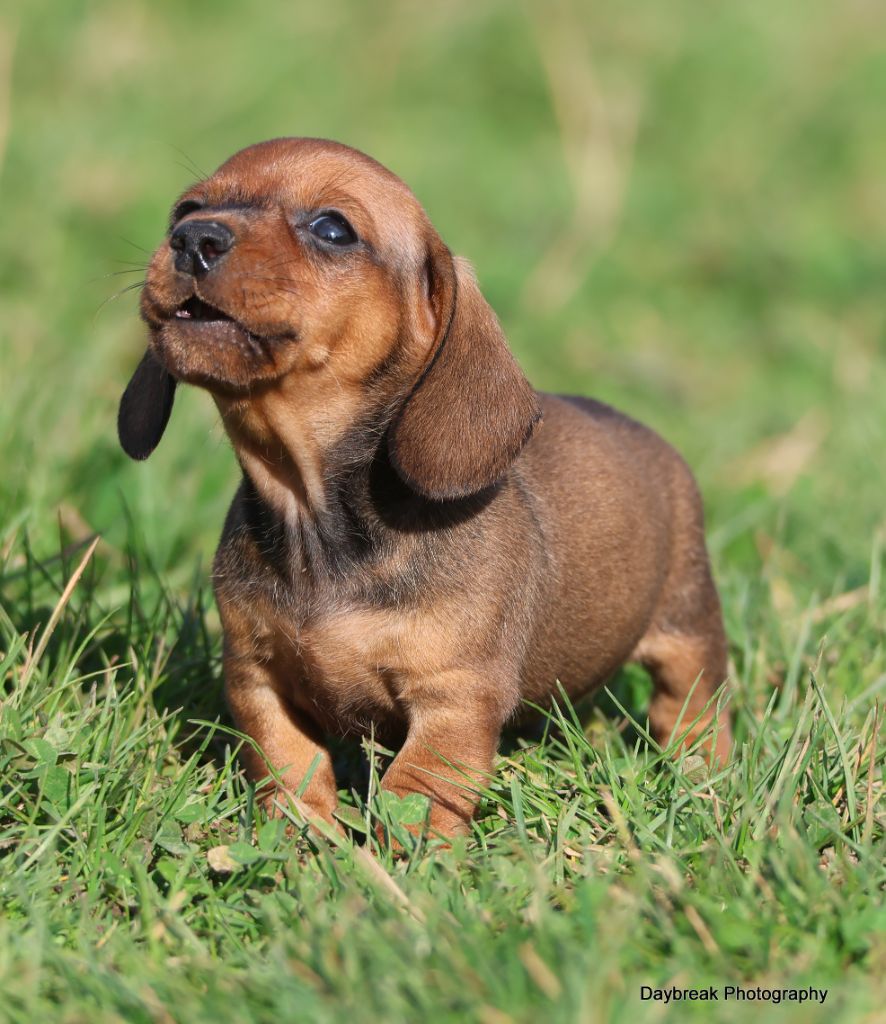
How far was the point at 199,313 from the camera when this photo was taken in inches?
138

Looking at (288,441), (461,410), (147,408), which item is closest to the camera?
(461,410)

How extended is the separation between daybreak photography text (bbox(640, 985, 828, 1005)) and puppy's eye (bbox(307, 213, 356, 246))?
1973 mm

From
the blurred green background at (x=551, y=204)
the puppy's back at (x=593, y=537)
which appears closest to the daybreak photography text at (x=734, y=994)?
the puppy's back at (x=593, y=537)

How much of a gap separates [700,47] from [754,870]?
36.6ft

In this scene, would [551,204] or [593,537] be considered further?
[551,204]

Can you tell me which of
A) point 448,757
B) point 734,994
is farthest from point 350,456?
point 734,994

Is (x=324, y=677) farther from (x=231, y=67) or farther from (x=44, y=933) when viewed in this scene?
(x=231, y=67)

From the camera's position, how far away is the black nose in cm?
339

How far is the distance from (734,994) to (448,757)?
3.53 feet

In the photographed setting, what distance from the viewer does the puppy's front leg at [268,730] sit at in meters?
3.81

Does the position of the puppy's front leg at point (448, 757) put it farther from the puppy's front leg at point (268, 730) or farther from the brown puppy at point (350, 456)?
the puppy's front leg at point (268, 730)

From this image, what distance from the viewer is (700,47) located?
42.6 feet

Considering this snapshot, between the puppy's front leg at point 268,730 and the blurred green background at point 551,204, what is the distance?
4.55 ft

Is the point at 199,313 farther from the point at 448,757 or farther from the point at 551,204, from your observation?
the point at 551,204
